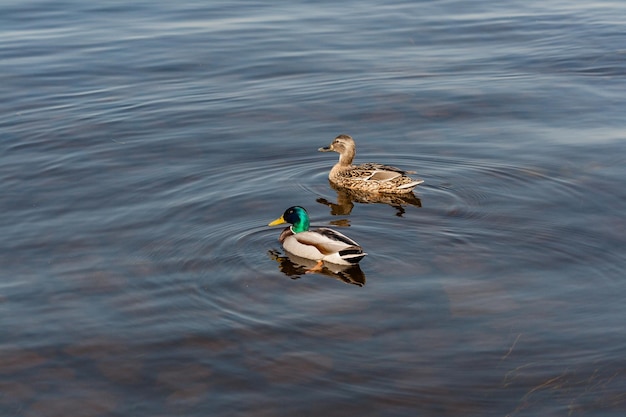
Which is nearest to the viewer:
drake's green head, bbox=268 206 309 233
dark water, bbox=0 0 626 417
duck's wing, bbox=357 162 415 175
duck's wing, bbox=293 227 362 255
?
dark water, bbox=0 0 626 417

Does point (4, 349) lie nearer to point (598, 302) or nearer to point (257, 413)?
point (257, 413)

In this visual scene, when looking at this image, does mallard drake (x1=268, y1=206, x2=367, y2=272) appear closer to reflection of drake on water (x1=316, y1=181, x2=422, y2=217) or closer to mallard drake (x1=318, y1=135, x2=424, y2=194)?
reflection of drake on water (x1=316, y1=181, x2=422, y2=217)

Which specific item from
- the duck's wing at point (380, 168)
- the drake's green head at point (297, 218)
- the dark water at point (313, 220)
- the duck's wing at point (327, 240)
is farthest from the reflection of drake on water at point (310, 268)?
the duck's wing at point (380, 168)

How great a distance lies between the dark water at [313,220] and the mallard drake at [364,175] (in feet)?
1.07

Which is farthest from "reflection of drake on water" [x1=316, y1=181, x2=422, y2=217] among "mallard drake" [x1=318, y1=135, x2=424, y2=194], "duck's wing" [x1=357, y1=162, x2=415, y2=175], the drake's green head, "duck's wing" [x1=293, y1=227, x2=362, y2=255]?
"duck's wing" [x1=293, y1=227, x2=362, y2=255]

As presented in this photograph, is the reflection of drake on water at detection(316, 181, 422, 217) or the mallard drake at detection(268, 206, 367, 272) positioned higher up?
the mallard drake at detection(268, 206, 367, 272)

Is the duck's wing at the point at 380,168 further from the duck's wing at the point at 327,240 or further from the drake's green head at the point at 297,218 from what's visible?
the duck's wing at the point at 327,240

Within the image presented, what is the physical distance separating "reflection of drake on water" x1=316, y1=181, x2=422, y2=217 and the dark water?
0.07 meters

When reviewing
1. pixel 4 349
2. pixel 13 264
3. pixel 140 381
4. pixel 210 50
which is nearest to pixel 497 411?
pixel 140 381

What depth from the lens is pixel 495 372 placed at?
9953mm

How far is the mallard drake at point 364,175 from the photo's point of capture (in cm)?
1502

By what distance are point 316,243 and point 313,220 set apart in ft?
5.91

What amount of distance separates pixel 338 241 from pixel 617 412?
14.1 feet

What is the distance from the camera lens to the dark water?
10016 mm
